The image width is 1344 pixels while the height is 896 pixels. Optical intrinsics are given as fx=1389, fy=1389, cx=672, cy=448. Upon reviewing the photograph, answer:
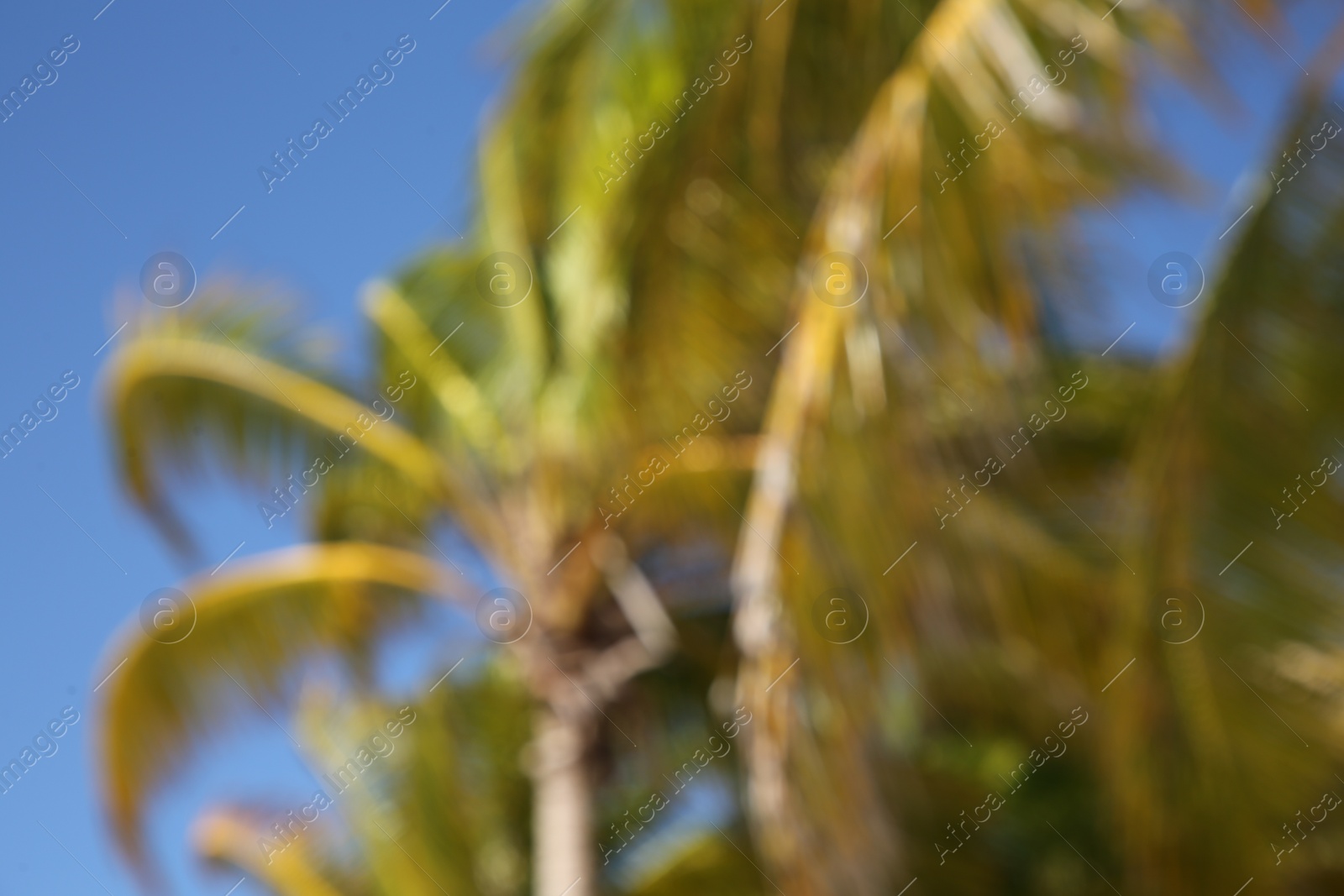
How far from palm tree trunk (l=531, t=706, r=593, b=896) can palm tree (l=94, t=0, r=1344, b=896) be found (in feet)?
0.06

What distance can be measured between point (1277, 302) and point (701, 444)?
3210 mm

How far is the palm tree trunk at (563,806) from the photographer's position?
6.13 meters

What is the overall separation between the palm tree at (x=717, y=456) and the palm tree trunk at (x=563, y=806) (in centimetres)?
2

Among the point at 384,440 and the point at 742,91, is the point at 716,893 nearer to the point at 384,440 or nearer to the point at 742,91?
the point at 384,440

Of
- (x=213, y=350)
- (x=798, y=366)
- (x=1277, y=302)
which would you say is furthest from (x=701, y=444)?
(x=1277, y=302)

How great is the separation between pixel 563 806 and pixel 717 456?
1755 millimetres

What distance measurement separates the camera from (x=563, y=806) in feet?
20.8
